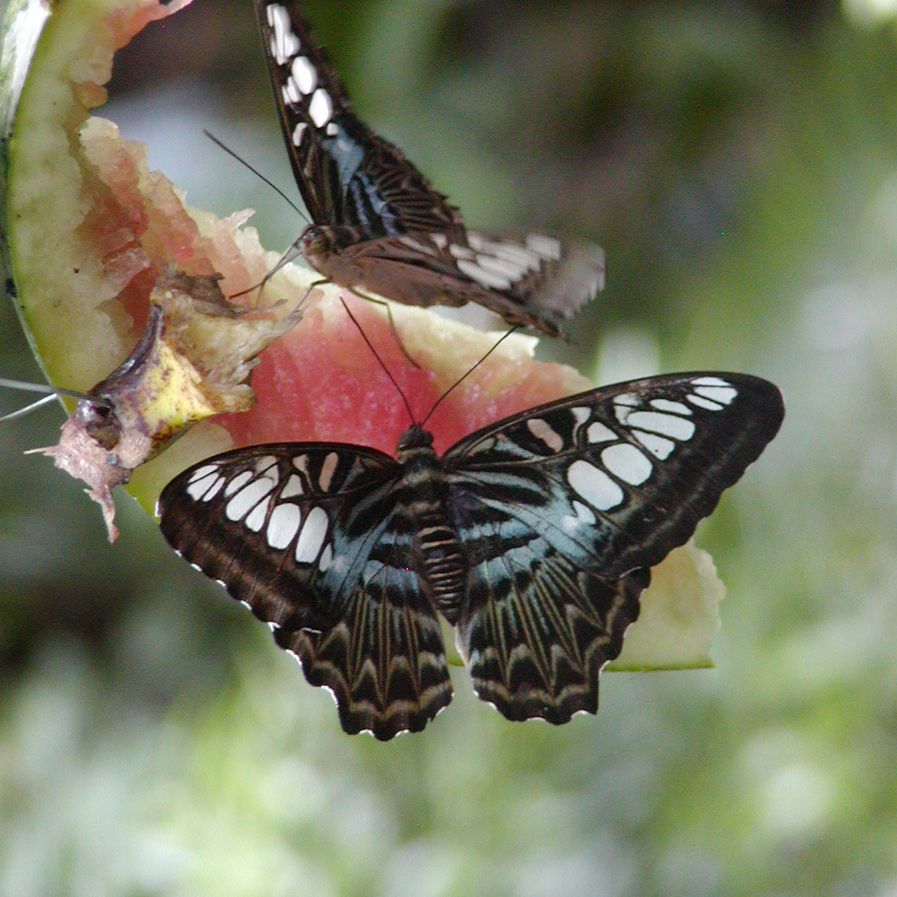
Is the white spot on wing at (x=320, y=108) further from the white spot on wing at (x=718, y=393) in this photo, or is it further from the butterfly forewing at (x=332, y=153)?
the white spot on wing at (x=718, y=393)

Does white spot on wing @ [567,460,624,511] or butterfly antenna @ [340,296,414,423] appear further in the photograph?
butterfly antenna @ [340,296,414,423]

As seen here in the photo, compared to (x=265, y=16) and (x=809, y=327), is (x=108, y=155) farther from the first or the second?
(x=809, y=327)

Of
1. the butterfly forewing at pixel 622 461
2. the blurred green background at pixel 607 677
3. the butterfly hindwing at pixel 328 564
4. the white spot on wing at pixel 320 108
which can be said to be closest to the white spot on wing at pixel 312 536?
the butterfly hindwing at pixel 328 564

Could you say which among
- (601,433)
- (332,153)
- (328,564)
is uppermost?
(332,153)

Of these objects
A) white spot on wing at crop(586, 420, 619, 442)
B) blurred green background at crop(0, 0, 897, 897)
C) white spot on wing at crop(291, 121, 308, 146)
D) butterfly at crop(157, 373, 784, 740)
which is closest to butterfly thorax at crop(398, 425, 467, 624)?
butterfly at crop(157, 373, 784, 740)

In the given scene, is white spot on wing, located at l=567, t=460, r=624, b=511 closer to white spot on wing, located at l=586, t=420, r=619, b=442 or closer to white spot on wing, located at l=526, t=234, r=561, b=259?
white spot on wing, located at l=586, t=420, r=619, b=442

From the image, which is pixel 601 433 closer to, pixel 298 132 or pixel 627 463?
pixel 627 463

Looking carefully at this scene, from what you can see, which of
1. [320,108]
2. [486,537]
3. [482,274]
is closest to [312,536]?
[486,537]

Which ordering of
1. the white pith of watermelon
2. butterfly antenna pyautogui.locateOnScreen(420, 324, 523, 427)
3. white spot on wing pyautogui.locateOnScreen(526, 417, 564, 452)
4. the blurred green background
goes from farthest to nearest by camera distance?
the blurred green background < butterfly antenna pyautogui.locateOnScreen(420, 324, 523, 427) < white spot on wing pyautogui.locateOnScreen(526, 417, 564, 452) < the white pith of watermelon

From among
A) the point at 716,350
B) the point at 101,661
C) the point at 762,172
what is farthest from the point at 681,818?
the point at 762,172
